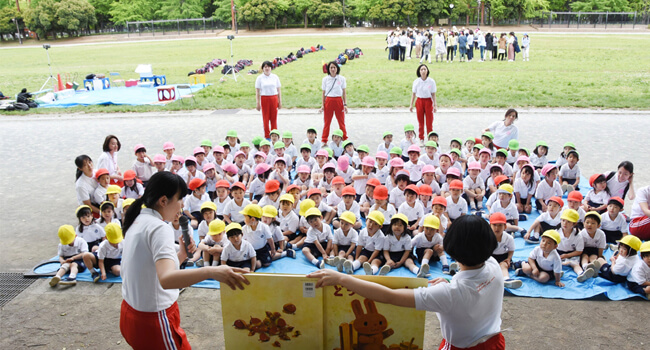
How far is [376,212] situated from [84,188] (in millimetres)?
4605

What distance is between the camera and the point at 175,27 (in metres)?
64.9

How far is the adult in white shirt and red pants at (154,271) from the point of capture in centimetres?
273

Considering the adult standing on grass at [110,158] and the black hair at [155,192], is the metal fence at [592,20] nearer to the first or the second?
the adult standing on grass at [110,158]

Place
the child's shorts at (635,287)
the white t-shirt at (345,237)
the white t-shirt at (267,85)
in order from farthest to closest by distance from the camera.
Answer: the white t-shirt at (267,85)
the white t-shirt at (345,237)
the child's shorts at (635,287)

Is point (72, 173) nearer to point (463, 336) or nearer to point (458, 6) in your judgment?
point (463, 336)

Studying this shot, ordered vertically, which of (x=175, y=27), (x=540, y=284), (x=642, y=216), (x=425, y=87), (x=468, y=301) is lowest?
(x=540, y=284)

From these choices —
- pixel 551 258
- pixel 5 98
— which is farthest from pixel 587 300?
pixel 5 98

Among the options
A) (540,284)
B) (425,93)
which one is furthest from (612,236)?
(425,93)

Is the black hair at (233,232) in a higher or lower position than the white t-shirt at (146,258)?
lower

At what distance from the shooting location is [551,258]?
5883mm

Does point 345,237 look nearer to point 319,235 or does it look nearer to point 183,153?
point 319,235

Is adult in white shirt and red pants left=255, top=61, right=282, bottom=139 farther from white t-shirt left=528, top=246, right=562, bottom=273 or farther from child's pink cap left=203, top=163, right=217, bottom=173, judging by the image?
white t-shirt left=528, top=246, right=562, bottom=273

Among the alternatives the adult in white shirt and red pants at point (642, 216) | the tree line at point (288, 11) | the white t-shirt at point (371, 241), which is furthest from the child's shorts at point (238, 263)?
the tree line at point (288, 11)

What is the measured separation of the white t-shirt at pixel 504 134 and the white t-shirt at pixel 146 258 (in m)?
8.65
